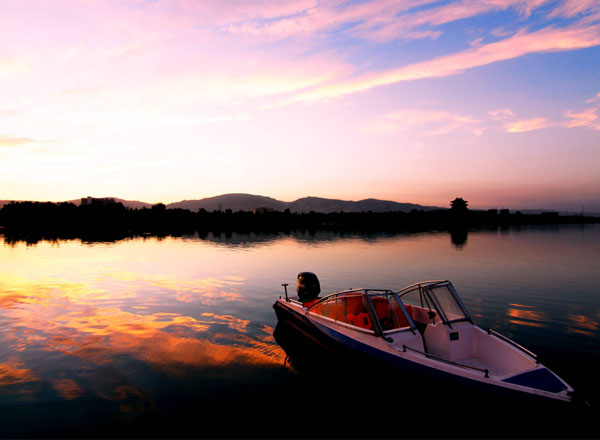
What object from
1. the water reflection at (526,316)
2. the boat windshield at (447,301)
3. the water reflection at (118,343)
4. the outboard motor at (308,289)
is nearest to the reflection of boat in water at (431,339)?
the boat windshield at (447,301)

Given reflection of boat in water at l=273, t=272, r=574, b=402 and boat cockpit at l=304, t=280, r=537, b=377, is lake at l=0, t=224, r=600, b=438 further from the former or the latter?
boat cockpit at l=304, t=280, r=537, b=377

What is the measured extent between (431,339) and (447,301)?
62.5 inches

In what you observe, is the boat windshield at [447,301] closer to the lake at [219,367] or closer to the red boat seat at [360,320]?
the red boat seat at [360,320]

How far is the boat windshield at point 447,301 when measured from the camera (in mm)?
12859

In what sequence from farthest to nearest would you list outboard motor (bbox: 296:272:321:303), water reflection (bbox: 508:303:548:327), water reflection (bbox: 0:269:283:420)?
water reflection (bbox: 508:303:548:327)
outboard motor (bbox: 296:272:321:303)
water reflection (bbox: 0:269:283:420)

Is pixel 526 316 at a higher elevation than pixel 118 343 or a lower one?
higher

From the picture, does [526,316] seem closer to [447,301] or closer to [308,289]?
[447,301]

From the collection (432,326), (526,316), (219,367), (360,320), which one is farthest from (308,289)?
(526,316)

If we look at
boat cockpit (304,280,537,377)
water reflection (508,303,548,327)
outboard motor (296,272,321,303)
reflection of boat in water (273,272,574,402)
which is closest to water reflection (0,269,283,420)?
outboard motor (296,272,321,303)

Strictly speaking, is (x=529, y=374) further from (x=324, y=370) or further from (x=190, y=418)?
(x=190, y=418)

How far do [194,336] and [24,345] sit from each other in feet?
26.2

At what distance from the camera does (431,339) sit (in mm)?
12703

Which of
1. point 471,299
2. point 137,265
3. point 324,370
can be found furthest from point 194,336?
point 137,265

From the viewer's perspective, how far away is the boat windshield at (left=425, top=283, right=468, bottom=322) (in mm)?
12859
